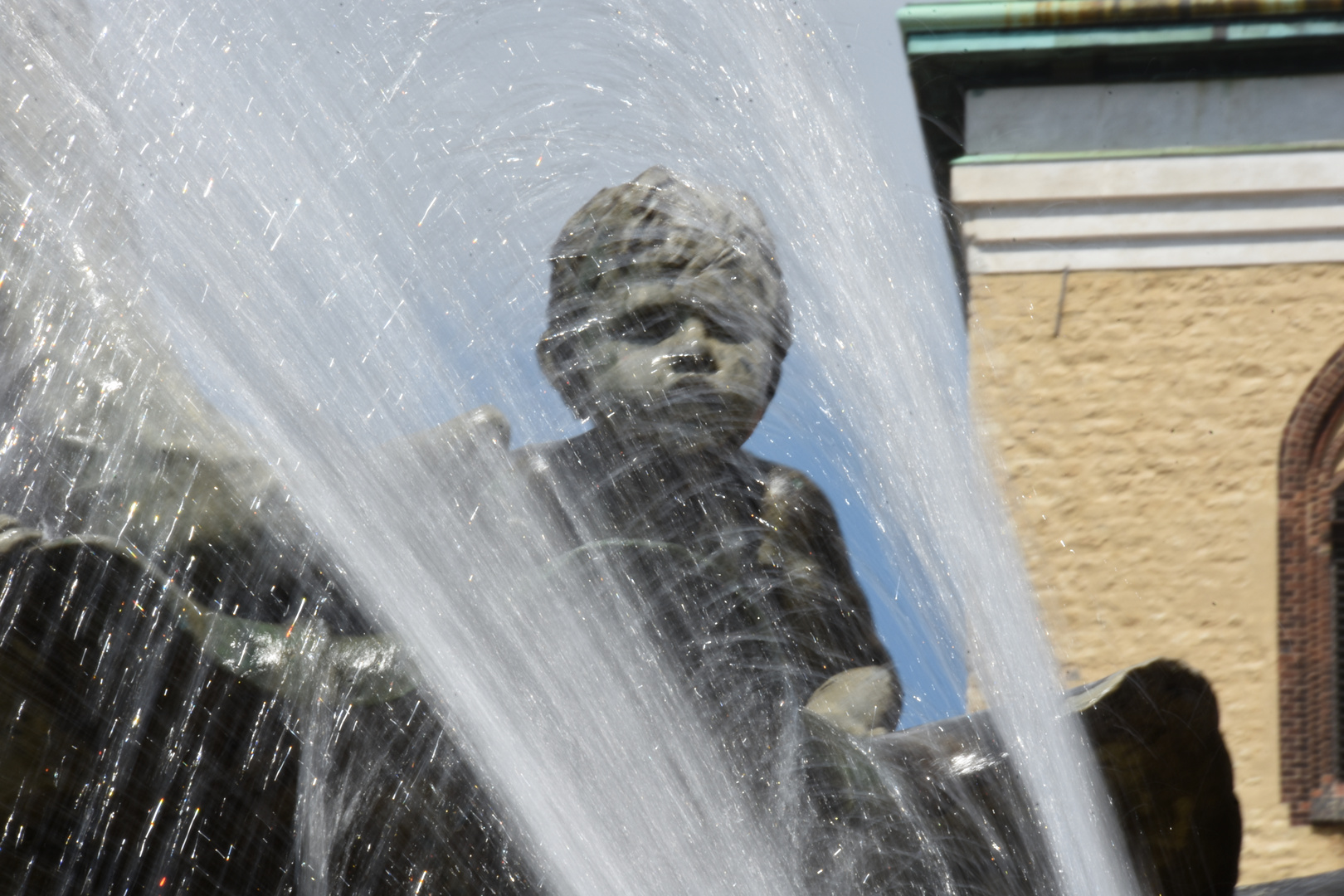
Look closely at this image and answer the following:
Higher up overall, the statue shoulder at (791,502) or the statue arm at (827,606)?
the statue shoulder at (791,502)

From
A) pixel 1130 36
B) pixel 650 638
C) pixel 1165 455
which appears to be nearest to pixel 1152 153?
pixel 1130 36

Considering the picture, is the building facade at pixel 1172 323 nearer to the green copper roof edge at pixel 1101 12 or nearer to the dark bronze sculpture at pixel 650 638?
the green copper roof edge at pixel 1101 12

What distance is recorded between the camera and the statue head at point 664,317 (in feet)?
7.27

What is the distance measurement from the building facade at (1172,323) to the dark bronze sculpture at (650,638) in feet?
19.9

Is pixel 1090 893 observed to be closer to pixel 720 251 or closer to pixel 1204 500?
pixel 720 251

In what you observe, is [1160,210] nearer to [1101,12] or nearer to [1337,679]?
[1101,12]

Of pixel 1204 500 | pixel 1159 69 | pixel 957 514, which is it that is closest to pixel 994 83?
pixel 1159 69

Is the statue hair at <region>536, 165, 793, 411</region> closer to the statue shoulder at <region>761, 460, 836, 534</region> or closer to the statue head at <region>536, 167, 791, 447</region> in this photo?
the statue head at <region>536, 167, 791, 447</region>

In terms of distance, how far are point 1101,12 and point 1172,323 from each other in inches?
69.0

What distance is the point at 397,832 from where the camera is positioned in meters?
1.75

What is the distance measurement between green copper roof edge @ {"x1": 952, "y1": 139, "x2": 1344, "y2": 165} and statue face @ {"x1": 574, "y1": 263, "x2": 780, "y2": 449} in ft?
21.4

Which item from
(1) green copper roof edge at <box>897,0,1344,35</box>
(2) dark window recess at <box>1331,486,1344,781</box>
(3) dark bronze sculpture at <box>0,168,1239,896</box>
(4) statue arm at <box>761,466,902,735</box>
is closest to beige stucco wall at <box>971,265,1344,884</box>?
(2) dark window recess at <box>1331,486,1344,781</box>

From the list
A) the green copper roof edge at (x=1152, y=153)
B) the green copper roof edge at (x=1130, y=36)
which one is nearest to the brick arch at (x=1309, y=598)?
the green copper roof edge at (x=1152, y=153)

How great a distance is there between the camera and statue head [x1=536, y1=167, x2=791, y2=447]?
2.21 metres
